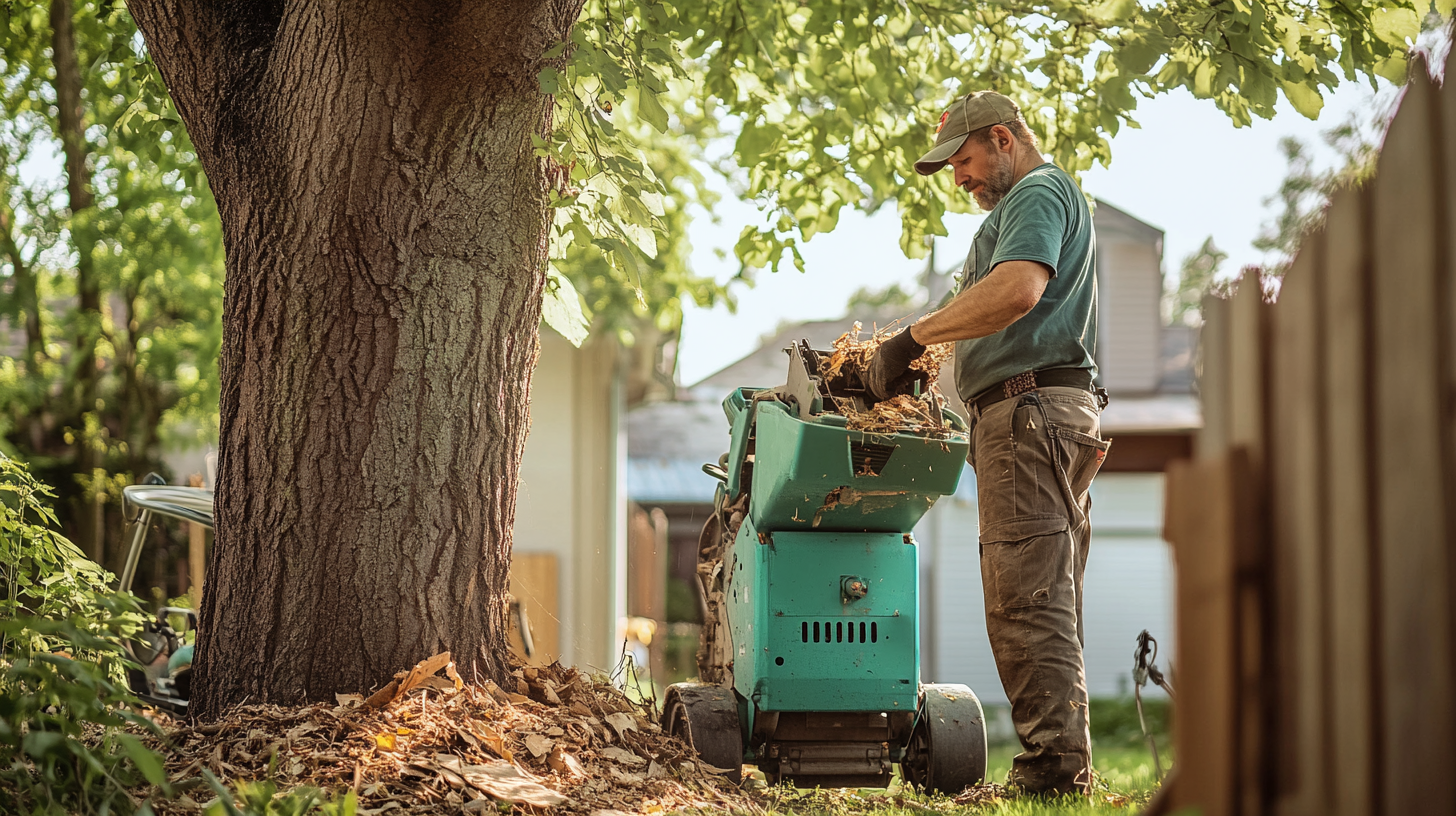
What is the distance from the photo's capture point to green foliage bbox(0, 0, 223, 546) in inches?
404

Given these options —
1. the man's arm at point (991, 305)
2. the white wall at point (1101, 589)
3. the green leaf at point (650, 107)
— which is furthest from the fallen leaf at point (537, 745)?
the white wall at point (1101, 589)

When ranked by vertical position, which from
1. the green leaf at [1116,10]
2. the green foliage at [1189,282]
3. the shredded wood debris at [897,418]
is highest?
Answer: the green foliage at [1189,282]

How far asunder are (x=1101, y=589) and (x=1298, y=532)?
50.8ft

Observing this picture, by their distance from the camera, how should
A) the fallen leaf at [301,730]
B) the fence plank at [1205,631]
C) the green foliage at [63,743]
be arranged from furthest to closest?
1. the fallen leaf at [301,730]
2. the green foliage at [63,743]
3. the fence plank at [1205,631]

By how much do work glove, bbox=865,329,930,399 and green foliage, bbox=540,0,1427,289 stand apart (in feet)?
3.37

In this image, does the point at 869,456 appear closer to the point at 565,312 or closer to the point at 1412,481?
the point at 565,312

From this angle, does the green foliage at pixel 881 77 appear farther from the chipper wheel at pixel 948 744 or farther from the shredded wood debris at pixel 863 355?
the chipper wheel at pixel 948 744

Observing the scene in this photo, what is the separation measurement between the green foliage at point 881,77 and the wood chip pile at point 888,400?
0.88m

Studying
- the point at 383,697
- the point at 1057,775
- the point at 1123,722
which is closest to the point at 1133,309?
the point at 1123,722

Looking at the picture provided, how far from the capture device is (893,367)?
3.69 metres

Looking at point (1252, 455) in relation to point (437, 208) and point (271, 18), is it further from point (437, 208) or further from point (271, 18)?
point (271, 18)

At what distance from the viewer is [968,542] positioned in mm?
16688

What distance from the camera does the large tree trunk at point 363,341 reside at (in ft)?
12.6

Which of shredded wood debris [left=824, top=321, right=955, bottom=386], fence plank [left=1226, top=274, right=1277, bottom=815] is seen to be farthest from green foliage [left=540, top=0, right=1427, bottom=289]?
fence plank [left=1226, top=274, right=1277, bottom=815]
